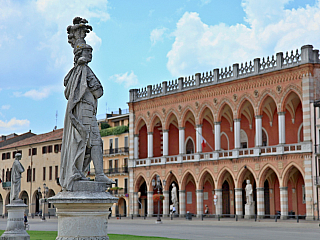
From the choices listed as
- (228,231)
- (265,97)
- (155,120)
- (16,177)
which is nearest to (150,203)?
(155,120)

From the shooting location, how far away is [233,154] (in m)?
46.7

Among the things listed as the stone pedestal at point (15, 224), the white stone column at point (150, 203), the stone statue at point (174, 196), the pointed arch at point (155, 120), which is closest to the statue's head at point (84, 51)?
the stone pedestal at point (15, 224)

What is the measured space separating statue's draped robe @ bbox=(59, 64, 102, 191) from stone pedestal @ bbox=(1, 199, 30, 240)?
9779mm

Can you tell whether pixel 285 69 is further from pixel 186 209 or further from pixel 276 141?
pixel 186 209

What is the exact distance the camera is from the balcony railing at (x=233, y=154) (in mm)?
42031

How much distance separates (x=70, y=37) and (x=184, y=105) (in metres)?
43.7

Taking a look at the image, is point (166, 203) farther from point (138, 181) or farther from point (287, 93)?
point (287, 93)

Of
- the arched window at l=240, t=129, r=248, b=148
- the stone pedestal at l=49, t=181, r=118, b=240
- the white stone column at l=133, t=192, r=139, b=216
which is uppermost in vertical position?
the arched window at l=240, t=129, r=248, b=148

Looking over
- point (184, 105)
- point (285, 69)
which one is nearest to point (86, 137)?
point (285, 69)

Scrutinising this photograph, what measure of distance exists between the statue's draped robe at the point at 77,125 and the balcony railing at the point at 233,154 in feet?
115

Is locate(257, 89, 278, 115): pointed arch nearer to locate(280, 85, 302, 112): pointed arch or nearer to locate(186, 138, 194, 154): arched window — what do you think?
locate(280, 85, 302, 112): pointed arch

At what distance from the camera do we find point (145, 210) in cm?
5781

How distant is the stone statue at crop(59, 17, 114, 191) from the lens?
7.89m

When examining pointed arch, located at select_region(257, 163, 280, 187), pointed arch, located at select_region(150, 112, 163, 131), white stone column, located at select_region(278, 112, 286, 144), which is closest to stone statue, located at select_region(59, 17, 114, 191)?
white stone column, located at select_region(278, 112, 286, 144)
